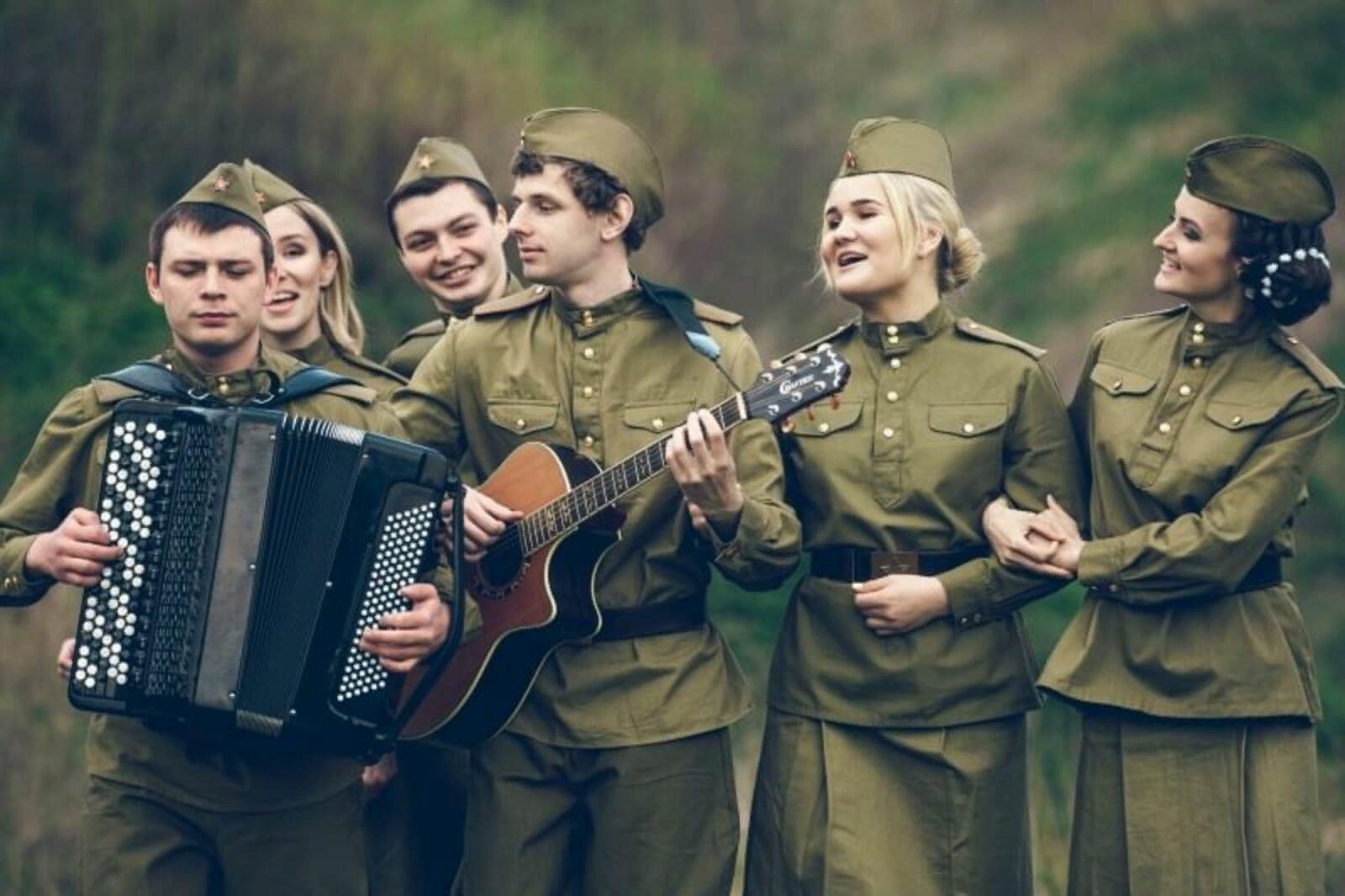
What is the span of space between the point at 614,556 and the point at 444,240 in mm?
1567

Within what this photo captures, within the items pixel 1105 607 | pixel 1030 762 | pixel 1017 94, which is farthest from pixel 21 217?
pixel 1105 607

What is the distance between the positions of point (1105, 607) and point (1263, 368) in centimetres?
67

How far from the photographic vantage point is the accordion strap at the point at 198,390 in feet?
18.2

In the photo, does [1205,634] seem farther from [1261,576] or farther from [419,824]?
[419,824]

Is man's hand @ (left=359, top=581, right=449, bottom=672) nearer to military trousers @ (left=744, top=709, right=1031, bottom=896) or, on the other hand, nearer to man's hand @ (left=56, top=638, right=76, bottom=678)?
man's hand @ (left=56, top=638, right=76, bottom=678)

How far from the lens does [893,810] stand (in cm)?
595

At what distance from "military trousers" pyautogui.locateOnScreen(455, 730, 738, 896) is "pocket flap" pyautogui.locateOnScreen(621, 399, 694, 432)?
0.74 m

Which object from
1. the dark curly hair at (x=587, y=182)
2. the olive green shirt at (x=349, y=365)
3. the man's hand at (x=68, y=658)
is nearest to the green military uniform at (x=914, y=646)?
the dark curly hair at (x=587, y=182)

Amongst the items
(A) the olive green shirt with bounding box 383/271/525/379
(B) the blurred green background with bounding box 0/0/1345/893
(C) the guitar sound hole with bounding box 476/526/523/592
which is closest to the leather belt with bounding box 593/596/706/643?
(C) the guitar sound hole with bounding box 476/526/523/592

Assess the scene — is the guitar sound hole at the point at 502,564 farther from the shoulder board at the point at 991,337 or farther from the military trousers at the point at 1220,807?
the military trousers at the point at 1220,807

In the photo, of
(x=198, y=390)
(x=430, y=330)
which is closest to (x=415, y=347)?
(x=430, y=330)

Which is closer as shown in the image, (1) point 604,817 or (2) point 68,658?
(2) point 68,658

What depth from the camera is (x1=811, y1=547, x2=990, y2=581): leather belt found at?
595cm

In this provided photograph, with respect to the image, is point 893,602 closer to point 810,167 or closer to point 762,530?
point 762,530
